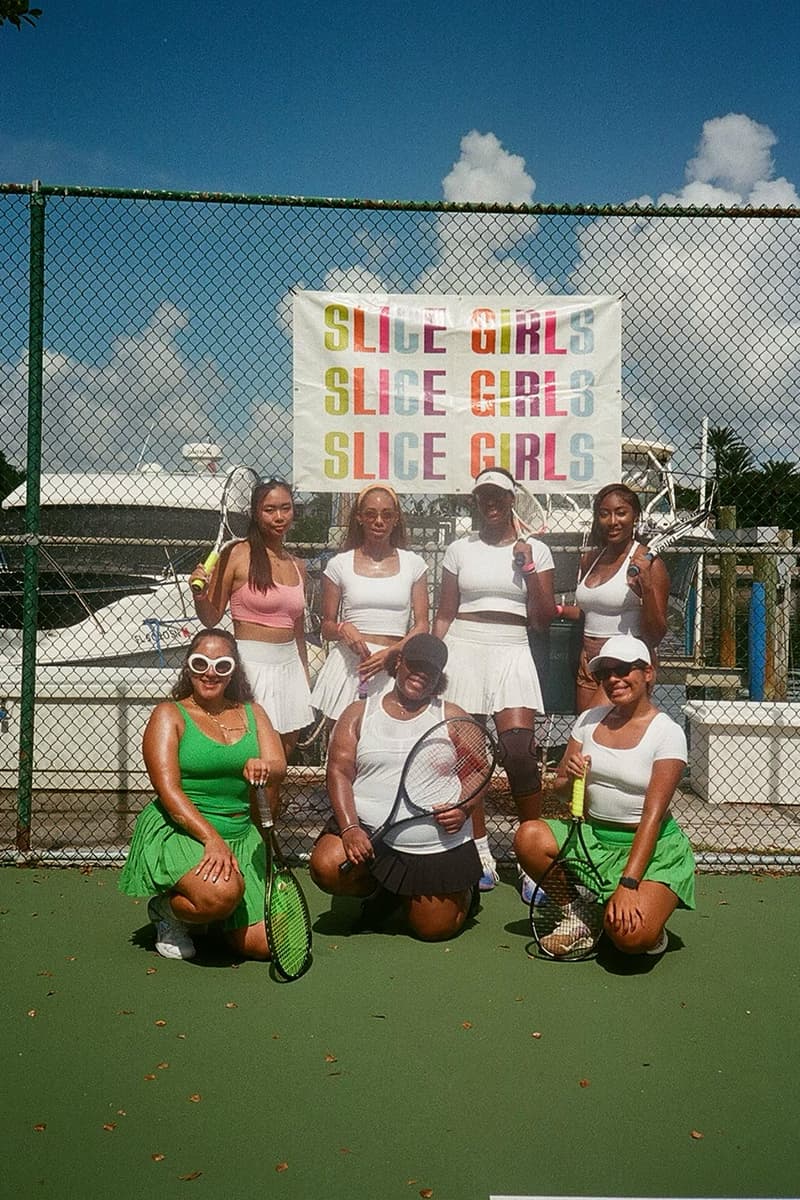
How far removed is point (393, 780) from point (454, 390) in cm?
206

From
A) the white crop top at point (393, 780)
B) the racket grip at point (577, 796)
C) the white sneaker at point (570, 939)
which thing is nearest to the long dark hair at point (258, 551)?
the white crop top at point (393, 780)

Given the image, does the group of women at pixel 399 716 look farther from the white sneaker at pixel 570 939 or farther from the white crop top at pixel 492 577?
the white sneaker at pixel 570 939

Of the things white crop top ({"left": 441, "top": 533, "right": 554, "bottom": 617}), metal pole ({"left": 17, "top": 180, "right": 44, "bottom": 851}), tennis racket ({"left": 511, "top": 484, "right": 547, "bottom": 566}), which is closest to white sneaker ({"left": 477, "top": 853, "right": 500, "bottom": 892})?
white crop top ({"left": 441, "top": 533, "right": 554, "bottom": 617})

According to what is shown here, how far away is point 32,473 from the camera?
17.0ft

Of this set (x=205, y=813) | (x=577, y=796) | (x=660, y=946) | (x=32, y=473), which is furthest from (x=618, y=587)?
(x=32, y=473)

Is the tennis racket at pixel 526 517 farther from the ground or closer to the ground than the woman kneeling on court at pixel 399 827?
farther from the ground

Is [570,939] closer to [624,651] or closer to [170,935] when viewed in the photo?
[624,651]

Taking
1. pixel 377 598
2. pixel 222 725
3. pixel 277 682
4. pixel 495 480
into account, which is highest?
pixel 495 480

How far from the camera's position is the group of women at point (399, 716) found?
408cm

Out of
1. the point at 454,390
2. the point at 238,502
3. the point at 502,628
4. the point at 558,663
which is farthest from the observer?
A: the point at 238,502

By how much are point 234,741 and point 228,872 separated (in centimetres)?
49

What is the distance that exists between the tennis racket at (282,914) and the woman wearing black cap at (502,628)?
1.12m

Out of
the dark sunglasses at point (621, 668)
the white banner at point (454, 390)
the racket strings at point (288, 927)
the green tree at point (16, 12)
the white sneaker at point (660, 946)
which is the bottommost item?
the white sneaker at point (660, 946)

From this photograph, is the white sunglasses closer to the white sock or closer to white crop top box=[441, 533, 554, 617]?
white crop top box=[441, 533, 554, 617]
